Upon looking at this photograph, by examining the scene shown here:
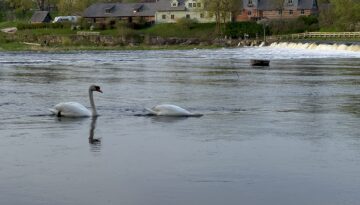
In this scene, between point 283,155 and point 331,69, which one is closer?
point 283,155

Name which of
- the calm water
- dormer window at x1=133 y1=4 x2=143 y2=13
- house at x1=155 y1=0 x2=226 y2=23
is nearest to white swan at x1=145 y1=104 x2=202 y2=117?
the calm water

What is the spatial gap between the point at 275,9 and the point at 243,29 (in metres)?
13.0

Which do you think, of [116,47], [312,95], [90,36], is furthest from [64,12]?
[312,95]

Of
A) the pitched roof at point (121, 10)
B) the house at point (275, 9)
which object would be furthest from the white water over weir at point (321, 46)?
the pitched roof at point (121, 10)

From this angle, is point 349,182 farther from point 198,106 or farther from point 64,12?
point 64,12

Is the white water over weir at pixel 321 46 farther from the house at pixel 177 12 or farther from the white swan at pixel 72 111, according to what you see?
the white swan at pixel 72 111

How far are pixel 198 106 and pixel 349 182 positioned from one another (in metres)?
11.8

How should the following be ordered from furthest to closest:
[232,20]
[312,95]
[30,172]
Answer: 1. [232,20]
2. [312,95]
3. [30,172]

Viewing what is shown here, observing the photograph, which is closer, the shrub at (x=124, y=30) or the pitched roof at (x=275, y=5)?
the shrub at (x=124, y=30)

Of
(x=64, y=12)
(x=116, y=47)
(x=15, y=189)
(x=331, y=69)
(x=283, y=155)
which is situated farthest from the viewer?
(x=64, y=12)

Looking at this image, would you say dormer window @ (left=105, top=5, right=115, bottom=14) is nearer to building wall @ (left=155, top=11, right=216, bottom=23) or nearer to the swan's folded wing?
building wall @ (left=155, top=11, right=216, bottom=23)

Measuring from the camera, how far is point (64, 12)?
15100cm

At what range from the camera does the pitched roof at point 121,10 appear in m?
132

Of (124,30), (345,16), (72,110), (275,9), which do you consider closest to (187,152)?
(72,110)
